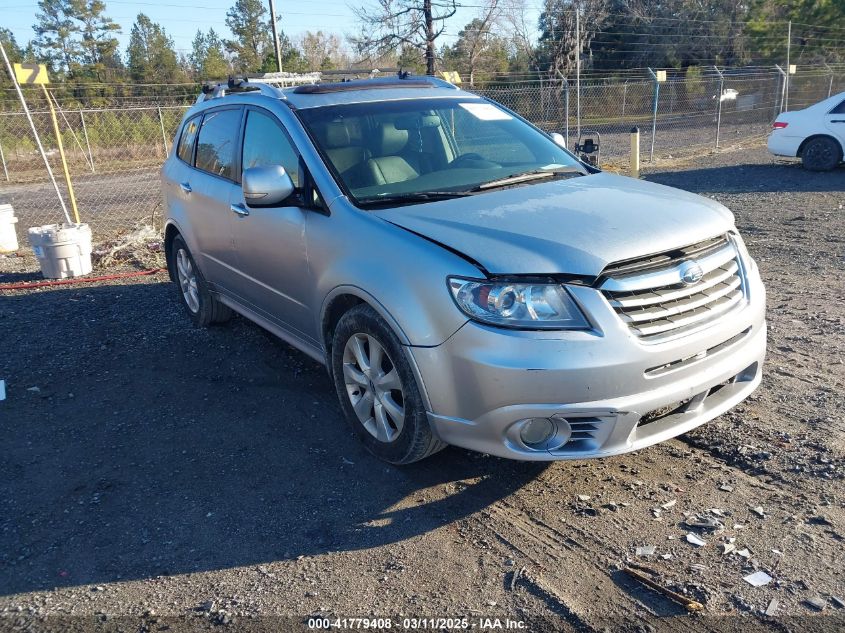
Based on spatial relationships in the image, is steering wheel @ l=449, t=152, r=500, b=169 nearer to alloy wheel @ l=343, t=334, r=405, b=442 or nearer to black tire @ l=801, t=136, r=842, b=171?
alloy wheel @ l=343, t=334, r=405, b=442

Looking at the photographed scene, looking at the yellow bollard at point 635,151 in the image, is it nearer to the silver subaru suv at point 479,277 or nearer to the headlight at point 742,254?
the silver subaru suv at point 479,277

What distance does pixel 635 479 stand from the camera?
3582 millimetres

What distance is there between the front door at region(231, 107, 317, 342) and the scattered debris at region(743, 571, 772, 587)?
99.1 inches

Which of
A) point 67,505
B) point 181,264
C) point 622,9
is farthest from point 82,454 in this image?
point 622,9

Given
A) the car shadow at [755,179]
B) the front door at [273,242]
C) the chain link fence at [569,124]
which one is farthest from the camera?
the chain link fence at [569,124]

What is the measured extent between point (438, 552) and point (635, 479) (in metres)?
1.08

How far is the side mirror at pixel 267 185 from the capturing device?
395cm

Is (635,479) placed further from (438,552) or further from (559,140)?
(559,140)

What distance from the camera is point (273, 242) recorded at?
4449 millimetres

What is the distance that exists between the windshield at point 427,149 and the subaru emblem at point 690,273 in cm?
121

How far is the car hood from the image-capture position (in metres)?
3.13

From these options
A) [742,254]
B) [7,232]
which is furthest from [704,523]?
[7,232]

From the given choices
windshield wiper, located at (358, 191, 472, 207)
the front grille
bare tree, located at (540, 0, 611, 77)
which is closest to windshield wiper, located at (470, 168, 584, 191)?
windshield wiper, located at (358, 191, 472, 207)

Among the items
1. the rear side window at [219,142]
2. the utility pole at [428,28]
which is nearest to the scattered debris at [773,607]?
the rear side window at [219,142]
